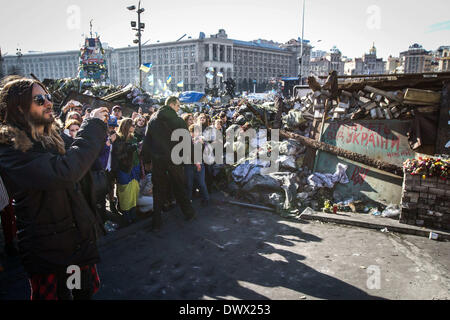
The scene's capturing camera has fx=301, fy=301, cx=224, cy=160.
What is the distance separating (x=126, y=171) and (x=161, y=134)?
964 mm

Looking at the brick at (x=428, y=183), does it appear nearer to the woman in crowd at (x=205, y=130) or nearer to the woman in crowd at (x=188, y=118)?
the woman in crowd at (x=205, y=130)

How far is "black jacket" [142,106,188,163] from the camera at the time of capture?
5.10 m

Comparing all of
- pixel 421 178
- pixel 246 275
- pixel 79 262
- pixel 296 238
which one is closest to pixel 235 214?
pixel 296 238

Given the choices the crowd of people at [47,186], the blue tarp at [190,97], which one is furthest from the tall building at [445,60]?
the crowd of people at [47,186]

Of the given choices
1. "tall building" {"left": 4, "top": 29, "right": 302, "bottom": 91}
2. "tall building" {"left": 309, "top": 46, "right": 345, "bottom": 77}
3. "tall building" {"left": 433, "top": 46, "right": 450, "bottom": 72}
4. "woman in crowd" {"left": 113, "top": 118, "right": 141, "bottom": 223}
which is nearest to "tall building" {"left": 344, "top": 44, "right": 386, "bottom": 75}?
"tall building" {"left": 309, "top": 46, "right": 345, "bottom": 77}

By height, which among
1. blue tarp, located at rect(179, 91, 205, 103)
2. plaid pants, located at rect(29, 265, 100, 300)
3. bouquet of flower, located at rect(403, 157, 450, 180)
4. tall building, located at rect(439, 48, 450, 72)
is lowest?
plaid pants, located at rect(29, 265, 100, 300)

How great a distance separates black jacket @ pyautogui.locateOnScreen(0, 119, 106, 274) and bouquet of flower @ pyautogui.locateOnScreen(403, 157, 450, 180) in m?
5.06

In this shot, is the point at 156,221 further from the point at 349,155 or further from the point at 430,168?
the point at 430,168

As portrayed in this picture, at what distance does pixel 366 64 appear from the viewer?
5172 inches

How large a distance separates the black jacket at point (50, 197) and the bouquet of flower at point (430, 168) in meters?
5.06

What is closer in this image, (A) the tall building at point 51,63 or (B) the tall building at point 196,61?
(B) the tall building at point 196,61

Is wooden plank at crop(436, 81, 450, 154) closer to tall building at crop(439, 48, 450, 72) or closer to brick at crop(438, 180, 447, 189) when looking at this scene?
brick at crop(438, 180, 447, 189)

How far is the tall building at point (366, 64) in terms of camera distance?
13038 cm
